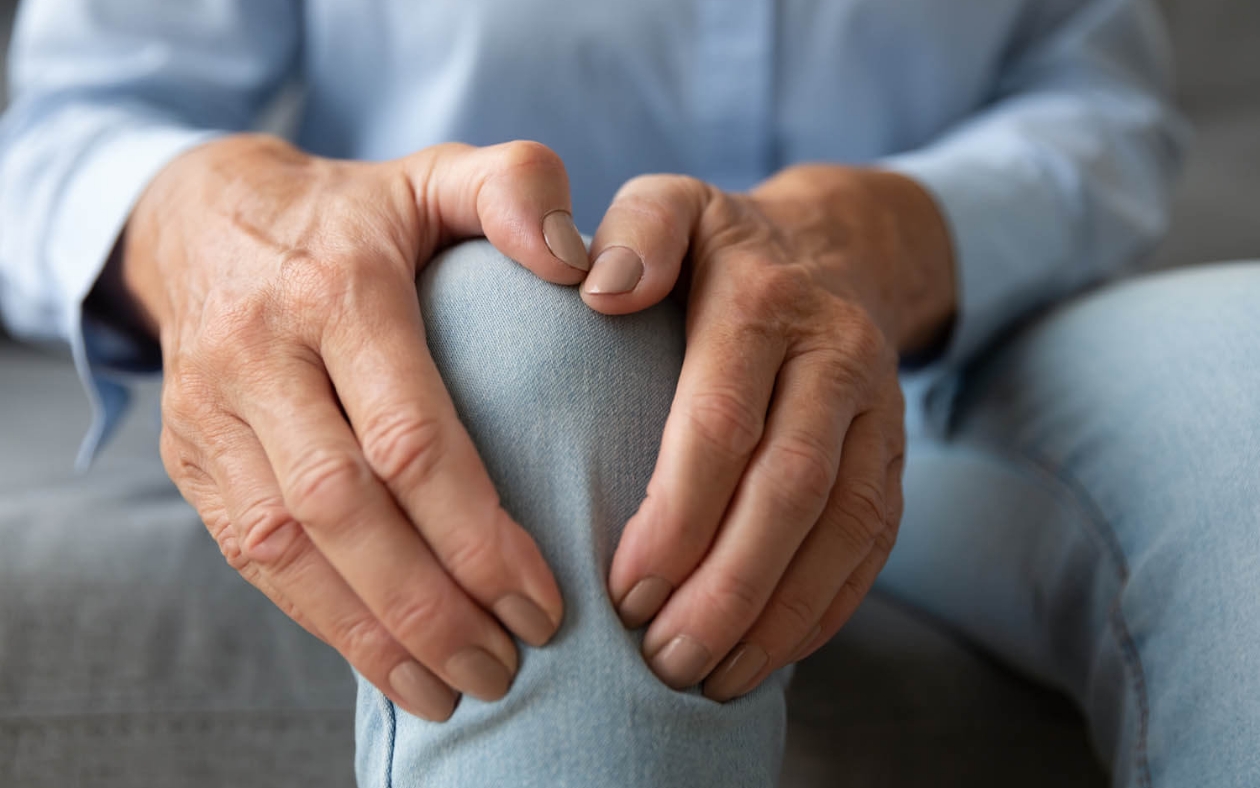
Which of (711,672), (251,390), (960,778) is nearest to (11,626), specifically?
(251,390)

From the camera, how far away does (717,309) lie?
36cm

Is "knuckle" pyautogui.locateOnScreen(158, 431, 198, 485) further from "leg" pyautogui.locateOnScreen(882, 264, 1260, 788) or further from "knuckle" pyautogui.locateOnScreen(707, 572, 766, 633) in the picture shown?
"leg" pyautogui.locateOnScreen(882, 264, 1260, 788)

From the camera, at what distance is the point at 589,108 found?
607mm

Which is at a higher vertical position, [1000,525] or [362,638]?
[362,638]

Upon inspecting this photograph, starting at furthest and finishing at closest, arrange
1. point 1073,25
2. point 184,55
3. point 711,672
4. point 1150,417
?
1. point 1073,25
2. point 184,55
3. point 1150,417
4. point 711,672

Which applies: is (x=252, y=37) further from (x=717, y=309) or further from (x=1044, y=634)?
(x=1044, y=634)

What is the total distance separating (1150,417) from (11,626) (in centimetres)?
54

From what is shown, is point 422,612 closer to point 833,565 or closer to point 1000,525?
point 833,565

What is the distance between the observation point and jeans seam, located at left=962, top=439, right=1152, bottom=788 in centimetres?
39

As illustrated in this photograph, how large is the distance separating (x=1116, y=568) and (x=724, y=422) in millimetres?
224

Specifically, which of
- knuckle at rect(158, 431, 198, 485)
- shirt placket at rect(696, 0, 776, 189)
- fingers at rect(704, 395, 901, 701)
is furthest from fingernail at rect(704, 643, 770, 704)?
shirt placket at rect(696, 0, 776, 189)

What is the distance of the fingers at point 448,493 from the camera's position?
29 centimetres

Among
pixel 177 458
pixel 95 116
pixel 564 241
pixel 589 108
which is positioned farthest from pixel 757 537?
pixel 95 116

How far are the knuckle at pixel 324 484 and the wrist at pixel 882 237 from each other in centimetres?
24
